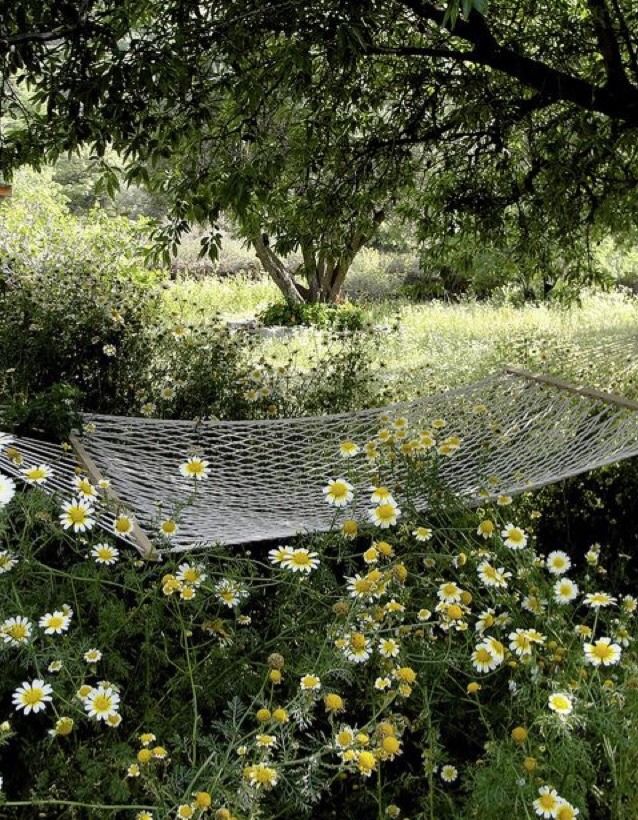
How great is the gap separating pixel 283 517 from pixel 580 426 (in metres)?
1.13

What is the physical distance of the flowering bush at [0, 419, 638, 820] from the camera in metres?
1.10

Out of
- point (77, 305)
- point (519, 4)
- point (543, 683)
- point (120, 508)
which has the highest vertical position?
point (519, 4)

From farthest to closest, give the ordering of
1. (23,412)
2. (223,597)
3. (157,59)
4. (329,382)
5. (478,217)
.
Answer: (478,217)
(329,382)
(23,412)
(157,59)
(223,597)

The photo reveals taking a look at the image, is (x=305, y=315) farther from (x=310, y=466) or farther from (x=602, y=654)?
(x=602, y=654)

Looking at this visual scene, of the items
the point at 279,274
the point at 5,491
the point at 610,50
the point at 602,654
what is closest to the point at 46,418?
the point at 5,491

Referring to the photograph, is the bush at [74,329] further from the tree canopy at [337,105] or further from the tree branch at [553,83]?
the tree branch at [553,83]

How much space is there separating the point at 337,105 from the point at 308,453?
1.46 metres

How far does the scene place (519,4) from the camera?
320 centimetres

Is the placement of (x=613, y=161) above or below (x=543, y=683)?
above

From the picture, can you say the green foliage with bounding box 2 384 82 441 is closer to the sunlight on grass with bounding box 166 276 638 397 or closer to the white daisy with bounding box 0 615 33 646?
the sunlight on grass with bounding box 166 276 638 397

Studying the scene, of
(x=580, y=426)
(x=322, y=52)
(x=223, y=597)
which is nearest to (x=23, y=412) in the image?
(x=223, y=597)

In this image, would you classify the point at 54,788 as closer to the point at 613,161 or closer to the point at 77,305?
the point at 77,305

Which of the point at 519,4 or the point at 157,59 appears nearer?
the point at 157,59

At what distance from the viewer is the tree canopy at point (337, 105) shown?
230 centimetres
